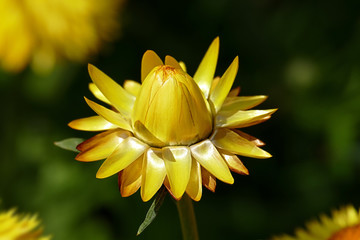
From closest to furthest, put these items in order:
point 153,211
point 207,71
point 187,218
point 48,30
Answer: point 153,211 → point 187,218 → point 207,71 → point 48,30

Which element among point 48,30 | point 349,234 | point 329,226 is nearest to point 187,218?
point 349,234

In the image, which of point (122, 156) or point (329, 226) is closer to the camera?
point (122, 156)

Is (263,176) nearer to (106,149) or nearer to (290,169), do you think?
(290,169)

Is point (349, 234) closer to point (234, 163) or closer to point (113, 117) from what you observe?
point (234, 163)

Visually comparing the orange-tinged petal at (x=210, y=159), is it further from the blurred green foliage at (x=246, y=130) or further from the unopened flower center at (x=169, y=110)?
the blurred green foliage at (x=246, y=130)

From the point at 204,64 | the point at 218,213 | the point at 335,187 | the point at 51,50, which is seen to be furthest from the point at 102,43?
the point at 204,64

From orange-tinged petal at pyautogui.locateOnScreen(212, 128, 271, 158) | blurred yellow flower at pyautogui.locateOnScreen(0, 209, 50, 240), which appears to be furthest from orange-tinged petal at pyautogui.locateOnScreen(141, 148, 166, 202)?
blurred yellow flower at pyautogui.locateOnScreen(0, 209, 50, 240)

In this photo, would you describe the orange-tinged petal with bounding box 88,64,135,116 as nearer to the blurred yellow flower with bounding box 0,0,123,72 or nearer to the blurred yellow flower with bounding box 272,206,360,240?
the blurred yellow flower with bounding box 272,206,360,240
